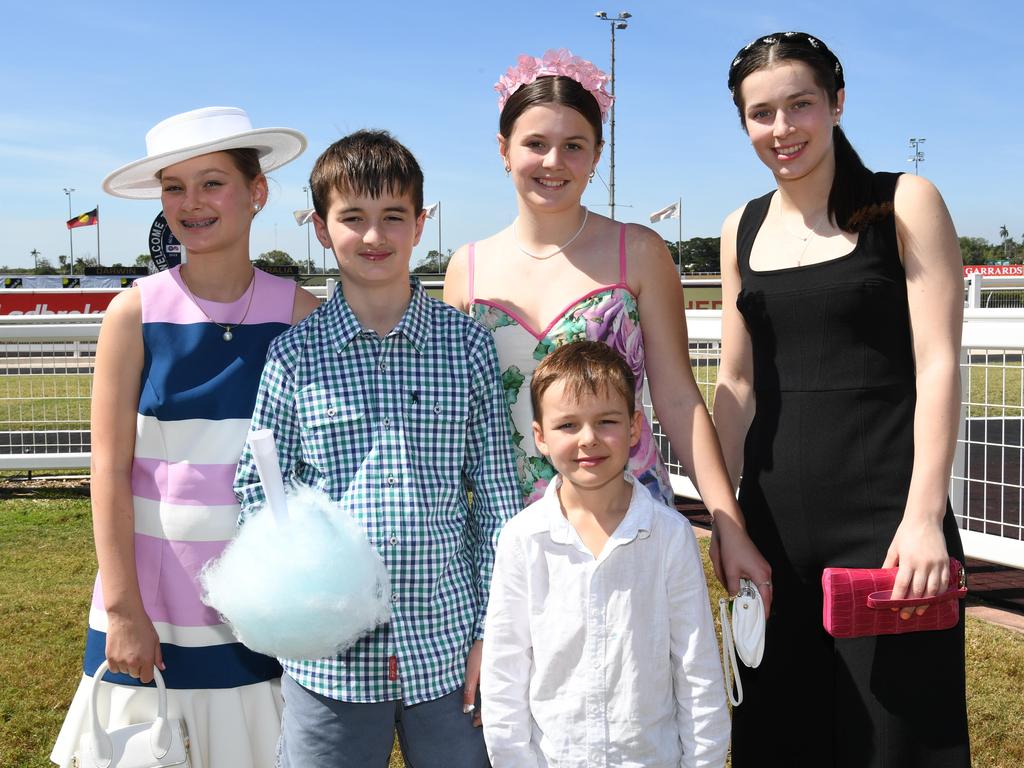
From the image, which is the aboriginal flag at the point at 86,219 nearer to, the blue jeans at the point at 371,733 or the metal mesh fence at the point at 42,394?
the metal mesh fence at the point at 42,394

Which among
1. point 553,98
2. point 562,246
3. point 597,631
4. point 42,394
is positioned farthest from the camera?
point 42,394

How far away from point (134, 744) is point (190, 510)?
57 centimetres

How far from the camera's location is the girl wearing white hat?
7.50 feet

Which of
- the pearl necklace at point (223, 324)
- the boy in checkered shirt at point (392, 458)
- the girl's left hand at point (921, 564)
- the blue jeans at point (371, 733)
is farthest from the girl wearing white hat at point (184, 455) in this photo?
the girl's left hand at point (921, 564)

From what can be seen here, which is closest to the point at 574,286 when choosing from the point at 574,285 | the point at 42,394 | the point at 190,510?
the point at 574,285

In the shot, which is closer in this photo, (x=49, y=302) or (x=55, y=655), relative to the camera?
(x=55, y=655)

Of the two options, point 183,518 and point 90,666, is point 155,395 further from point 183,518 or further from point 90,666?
point 90,666

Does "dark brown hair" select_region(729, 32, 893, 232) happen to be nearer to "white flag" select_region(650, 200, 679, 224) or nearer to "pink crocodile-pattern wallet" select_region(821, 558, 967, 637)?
"pink crocodile-pattern wallet" select_region(821, 558, 967, 637)

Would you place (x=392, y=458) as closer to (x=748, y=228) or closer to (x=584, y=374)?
(x=584, y=374)

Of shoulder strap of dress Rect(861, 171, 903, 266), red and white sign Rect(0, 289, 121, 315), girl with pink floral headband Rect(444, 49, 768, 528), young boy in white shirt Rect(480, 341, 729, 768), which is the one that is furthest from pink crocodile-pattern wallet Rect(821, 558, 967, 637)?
red and white sign Rect(0, 289, 121, 315)

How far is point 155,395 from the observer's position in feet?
7.55

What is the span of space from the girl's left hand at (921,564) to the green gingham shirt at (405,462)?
0.88m

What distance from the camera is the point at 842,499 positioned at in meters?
2.14

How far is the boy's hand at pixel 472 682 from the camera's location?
214 centimetres
